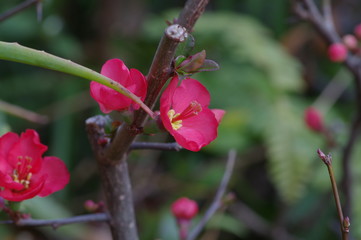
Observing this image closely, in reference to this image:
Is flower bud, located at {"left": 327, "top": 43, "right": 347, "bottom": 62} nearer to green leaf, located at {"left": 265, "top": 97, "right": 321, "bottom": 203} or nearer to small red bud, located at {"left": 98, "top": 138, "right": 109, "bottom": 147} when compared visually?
green leaf, located at {"left": 265, "top": 97, "right": 321, "bottom": 203}

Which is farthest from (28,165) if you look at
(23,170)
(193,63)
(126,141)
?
(193,63)

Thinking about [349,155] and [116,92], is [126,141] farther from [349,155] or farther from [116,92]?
[349,155]

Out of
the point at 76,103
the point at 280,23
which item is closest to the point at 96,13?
the point at 76,103

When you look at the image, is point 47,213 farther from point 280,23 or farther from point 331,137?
point 280,23

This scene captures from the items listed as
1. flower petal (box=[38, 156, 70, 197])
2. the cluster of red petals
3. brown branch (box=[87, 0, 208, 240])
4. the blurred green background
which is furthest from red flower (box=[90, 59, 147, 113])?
the blurred green background

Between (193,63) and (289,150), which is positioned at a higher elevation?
(193,63)
